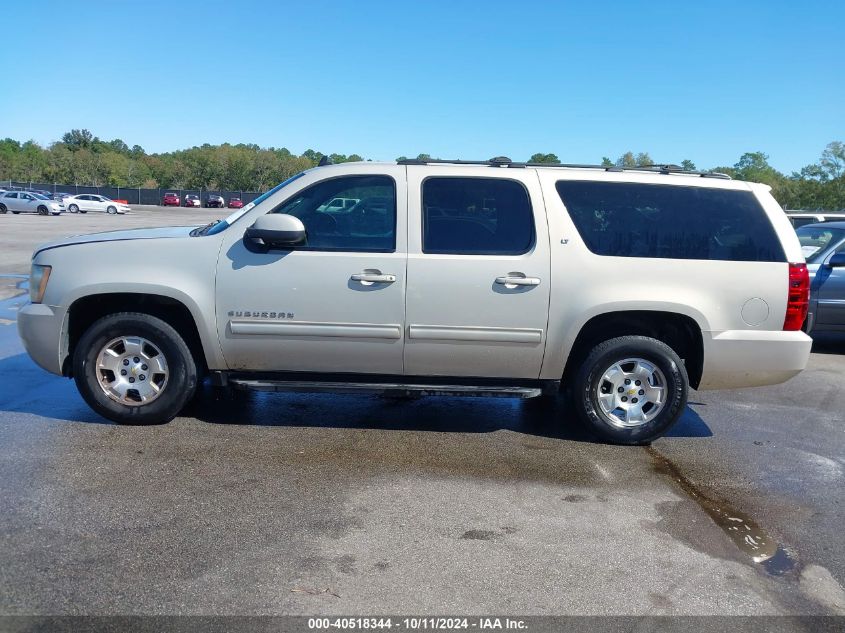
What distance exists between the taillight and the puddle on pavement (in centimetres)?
138

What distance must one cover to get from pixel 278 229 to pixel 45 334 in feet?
6.17

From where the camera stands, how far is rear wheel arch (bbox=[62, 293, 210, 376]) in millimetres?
5582

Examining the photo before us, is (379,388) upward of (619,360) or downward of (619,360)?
downward

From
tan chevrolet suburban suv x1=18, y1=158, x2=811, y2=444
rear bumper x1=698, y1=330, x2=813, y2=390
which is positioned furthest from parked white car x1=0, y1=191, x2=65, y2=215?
rear bumper x1=698, y1=330, x2=813, y2=390

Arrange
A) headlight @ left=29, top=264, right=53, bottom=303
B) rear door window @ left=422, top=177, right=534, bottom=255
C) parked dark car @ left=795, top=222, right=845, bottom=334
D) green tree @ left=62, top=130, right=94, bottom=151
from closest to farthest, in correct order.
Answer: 1. rear door window @ left=422, top=177, right=534, bottom=255
2. headlight @ left=29, top=264, right=53, bottom=303
3. parked dark car @ left=795, top=222, right=845, bottom=334
4. green tree @ left=62, top=130, right=94, bottom=151

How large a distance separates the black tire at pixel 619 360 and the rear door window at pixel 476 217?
0.96 metres

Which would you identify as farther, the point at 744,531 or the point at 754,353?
the point at 754,353

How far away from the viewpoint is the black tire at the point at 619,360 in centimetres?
550

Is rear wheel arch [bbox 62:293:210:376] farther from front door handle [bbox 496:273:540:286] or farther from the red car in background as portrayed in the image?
the red car in background

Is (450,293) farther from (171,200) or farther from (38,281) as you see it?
(171,200)

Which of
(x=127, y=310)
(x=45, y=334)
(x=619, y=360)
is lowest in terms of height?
(x=619, y=360)

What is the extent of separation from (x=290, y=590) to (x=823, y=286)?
317 inches

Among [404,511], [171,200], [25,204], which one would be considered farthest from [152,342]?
[171,200]

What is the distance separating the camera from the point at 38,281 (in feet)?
18.4
